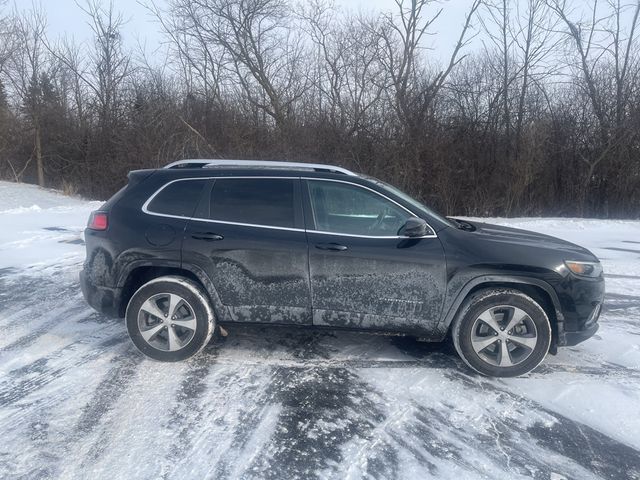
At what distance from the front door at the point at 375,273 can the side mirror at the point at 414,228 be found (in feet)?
0.15

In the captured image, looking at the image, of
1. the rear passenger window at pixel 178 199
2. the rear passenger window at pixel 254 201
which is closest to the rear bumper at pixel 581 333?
the rear passenger window at pixel 254 201

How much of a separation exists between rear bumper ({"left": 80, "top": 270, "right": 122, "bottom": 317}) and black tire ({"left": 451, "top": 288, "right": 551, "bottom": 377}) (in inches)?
117

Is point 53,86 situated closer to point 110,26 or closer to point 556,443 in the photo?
point 110,26

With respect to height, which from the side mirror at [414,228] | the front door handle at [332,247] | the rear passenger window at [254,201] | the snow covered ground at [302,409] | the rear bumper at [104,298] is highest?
the rear passenger window at [254,201]

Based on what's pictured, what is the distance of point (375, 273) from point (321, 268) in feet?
1.49

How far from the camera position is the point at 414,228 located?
4.38m

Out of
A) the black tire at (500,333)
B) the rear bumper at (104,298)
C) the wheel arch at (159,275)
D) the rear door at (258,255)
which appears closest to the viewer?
the black tire at (500,333)

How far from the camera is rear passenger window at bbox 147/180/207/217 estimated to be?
4.75m

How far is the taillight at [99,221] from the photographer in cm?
482

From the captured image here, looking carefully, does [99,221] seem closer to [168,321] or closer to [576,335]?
[168,321]

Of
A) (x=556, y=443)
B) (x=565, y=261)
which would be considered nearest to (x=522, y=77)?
(x=565, y=261)

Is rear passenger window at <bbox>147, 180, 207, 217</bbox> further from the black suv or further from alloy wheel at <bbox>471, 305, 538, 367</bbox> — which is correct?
alloy wheel at <bbox>471, 305, 538, 367</bbox>

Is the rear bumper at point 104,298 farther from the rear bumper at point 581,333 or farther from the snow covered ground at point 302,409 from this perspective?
the rear bumper at point 581,333

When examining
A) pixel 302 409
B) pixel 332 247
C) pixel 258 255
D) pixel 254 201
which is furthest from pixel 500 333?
pixel 254 201
